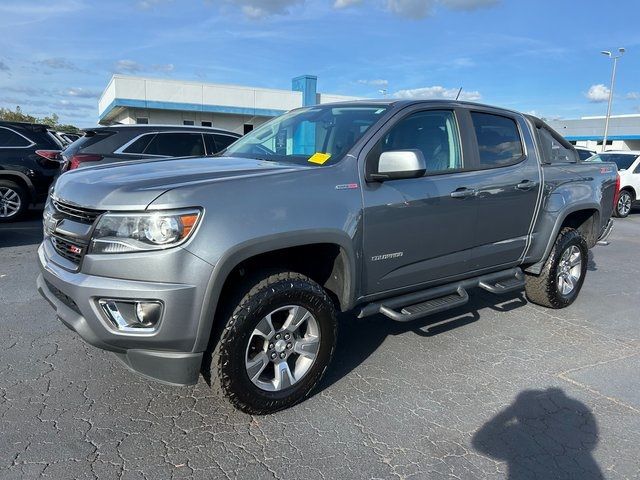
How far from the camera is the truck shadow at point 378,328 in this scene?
13.0 feet

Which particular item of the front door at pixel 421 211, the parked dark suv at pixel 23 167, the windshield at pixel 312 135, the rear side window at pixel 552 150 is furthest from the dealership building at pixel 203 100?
the front door at pixel 421 211

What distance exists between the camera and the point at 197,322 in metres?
2.74

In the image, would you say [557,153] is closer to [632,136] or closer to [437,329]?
[437,329]

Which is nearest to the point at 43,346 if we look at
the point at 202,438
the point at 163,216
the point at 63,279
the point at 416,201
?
the point at 63,279

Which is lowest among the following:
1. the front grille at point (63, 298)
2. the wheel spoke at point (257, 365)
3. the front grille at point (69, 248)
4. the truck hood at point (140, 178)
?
the wheel spoke at point (257, 365)

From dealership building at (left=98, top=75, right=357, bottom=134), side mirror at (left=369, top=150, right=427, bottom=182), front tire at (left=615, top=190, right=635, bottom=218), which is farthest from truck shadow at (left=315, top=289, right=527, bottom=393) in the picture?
dealership building at (left=98, top=75, right=357, bottom=134)

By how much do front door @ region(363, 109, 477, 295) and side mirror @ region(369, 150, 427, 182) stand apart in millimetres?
69

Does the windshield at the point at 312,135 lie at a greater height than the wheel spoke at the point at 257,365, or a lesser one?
greater

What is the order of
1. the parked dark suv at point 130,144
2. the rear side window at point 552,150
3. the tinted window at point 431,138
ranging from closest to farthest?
the tinted window at point 431,138
the rear side window at point 552,150
the parked dark suv at point 130,144

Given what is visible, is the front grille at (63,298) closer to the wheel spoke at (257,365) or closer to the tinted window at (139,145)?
the wheel spoke at (257,365)

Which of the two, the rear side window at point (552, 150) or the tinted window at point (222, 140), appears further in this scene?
the tinted window at point (222, 140)

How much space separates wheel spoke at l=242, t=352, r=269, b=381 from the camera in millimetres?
3062

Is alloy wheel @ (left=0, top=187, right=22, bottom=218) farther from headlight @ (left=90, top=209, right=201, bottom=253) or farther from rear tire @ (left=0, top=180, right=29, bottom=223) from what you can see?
headlight @ (left=90, top=209, right=201, bottom=253)

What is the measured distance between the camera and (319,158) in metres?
3.49
